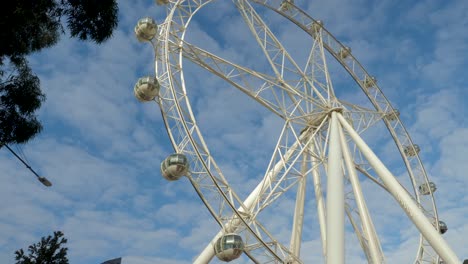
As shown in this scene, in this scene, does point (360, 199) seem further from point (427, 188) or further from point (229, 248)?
point (427, 188)

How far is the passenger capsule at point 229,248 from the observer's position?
12500 mm

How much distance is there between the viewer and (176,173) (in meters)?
13.9

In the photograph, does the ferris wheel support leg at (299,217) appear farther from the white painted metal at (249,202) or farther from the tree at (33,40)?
the tree at (33,40)

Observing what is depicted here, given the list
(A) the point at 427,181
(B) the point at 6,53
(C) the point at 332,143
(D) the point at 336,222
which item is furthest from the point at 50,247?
(A) the point at 427,181

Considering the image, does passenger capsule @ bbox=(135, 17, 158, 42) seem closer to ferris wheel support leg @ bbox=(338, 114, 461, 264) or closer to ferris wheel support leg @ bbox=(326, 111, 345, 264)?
ferris wheel support leg @ bbox=(326, 111, 345, 264)

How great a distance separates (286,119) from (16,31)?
12007mm

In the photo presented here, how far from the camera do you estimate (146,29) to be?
17.0 meters

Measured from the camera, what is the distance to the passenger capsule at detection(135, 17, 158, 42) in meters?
17.0

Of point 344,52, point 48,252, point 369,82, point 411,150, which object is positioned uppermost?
point 344,52

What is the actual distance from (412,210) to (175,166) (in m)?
8.32

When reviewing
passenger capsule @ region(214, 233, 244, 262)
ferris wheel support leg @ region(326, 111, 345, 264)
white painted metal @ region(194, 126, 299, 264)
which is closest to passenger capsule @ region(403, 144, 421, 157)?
white painted metal @ region(194, 126, 299, 264)

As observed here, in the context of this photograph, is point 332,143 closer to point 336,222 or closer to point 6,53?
point 336,222

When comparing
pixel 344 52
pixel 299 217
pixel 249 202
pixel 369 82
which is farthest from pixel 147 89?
pixel 369 82

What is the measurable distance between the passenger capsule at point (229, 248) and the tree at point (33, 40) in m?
6.59
